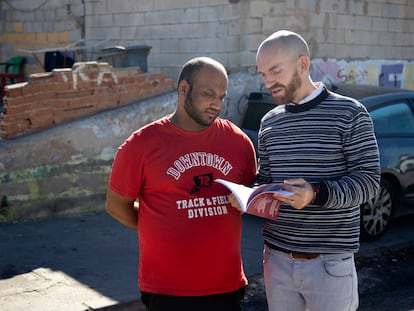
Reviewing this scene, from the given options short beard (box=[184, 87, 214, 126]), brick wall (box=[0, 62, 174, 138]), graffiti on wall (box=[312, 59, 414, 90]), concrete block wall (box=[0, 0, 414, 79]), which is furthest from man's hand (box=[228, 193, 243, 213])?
graffiti on wall (box=[312, 59, 414, 90])

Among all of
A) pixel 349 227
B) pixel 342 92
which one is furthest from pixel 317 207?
pixel 342 92

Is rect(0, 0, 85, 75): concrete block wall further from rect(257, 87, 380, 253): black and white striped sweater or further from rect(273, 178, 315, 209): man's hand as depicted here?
rect(273, 178, 315, 209): man's hand

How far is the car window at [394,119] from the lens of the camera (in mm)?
6535

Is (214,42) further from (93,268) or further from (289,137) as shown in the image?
(289,137)

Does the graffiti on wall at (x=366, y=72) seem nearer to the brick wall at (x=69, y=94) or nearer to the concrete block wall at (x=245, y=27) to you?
the concrete block wall at (x=245, y=27)

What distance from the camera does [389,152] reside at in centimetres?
650

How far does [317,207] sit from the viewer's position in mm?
2699

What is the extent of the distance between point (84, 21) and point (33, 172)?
5414mm

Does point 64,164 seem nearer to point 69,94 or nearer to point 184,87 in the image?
point 69,94

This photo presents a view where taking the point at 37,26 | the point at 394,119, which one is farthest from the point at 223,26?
the point at 37,26

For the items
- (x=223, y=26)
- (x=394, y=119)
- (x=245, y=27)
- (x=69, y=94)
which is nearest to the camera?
(x=394, y=119)

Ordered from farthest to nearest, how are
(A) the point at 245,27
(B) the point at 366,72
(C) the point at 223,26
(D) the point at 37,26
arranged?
(D) the point at 37,26 < (B) the point at 366,72 < (C) the point at 223,26 < (A) the point at 245,27

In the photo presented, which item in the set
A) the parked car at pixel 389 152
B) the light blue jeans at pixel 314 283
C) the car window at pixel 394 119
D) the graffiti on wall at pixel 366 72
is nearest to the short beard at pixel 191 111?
the light blue jeans at pixel 314 283

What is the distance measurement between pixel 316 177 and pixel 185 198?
60cm
